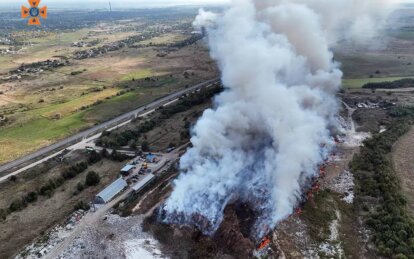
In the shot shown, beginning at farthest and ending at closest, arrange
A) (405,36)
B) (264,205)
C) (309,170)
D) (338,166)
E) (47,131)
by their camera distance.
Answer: (405,36)
(47,131)
(338,166)
(309,170)
(264,205)

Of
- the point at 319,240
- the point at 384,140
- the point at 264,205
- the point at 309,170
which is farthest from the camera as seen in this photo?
the point at 384,140

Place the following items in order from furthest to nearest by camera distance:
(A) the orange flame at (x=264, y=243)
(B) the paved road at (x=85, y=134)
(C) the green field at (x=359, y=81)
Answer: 1. (C) the green field at (x=359, y=81)
2. (B) the paved road at (x=85, y=134)
3. (A) the orange flame at (x=264, y=243)

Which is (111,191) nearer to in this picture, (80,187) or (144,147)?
(80,187)

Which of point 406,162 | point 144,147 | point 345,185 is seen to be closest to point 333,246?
point 345,185

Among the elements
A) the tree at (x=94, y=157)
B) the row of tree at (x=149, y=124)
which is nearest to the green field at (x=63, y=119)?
the row of tree at (x=149, y=124)

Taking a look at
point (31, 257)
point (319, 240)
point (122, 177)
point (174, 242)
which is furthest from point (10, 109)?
point (319, 240)

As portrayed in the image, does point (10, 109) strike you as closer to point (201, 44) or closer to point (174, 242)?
point (174, 242)

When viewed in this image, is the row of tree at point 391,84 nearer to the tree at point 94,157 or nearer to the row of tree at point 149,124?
the row of tree at point 149,124
